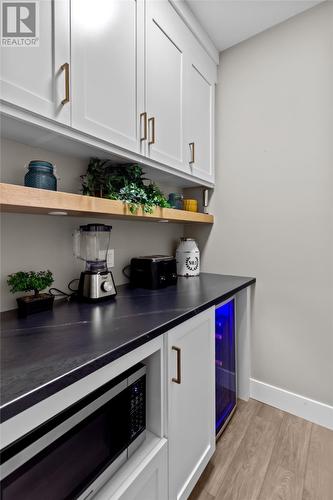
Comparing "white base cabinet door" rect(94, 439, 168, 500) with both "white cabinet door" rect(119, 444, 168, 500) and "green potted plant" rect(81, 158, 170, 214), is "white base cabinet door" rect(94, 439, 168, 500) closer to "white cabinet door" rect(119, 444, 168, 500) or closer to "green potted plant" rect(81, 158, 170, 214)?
"white cabinet door" rect(119, 444, 168, 500)

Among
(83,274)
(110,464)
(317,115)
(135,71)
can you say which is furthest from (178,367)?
(317,115)

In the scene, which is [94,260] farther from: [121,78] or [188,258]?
[121,78]

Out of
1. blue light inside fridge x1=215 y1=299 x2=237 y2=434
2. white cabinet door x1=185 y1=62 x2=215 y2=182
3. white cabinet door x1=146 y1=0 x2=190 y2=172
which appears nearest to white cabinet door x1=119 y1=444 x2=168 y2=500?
blue light inside fridge x1=215 y1=299 x2=237 y2=434

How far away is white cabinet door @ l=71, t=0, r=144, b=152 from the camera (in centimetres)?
102

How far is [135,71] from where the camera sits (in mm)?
1282

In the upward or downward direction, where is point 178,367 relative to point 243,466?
upward

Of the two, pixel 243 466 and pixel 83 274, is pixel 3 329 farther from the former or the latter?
pixel 243 466

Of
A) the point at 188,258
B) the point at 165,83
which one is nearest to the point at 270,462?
the point at 188,258

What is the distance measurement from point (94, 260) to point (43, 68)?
2.93ft

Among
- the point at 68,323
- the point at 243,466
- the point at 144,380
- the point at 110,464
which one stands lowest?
the point at 243,466

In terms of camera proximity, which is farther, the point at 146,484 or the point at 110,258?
the point at 110,258

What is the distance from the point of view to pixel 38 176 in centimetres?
105

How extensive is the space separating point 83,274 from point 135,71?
3.50 feet

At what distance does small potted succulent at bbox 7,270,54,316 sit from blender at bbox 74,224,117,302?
182 mm
